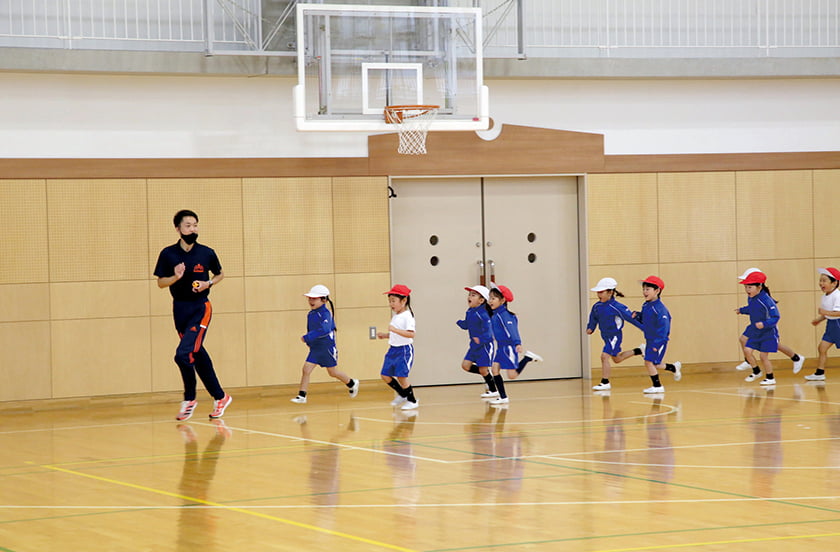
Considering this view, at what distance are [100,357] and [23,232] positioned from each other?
164 centimetres

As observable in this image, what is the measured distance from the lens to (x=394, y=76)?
1242 centimetres

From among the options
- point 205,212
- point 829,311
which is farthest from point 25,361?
point 829,311

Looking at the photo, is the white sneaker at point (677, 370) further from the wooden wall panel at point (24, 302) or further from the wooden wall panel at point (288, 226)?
the wooden wall panel at point (24, 302)

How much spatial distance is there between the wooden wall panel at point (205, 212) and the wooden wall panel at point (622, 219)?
4.54 metres

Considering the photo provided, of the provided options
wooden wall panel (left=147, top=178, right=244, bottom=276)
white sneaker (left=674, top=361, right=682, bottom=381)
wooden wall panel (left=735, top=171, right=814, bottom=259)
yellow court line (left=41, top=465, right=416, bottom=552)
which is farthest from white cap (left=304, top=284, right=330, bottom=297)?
wooden wall panel (left=735, top=171, right=814, bottom=259)

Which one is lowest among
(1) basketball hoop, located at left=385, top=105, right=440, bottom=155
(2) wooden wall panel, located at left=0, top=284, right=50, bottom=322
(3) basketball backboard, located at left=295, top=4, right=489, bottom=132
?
(2) wooden wall panel, located at left=0, top=284, right=50, bottom=322

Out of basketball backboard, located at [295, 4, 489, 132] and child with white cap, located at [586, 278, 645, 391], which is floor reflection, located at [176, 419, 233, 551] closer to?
basketball backboard, located at [295, 4, 489, 132]

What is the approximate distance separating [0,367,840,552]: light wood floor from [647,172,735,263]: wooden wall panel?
118 inches

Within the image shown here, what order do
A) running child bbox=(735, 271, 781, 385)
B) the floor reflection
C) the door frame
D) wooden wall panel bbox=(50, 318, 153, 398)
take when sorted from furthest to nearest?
the door frame < running child bbox=(735, 271, 781, 385) < wooden wall panel bbox=(50, 318, 153, 398) < the floor reflection

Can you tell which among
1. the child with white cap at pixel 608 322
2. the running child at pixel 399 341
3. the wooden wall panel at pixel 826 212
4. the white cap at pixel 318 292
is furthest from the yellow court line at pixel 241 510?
the wooden wall panel at pixel 826 212

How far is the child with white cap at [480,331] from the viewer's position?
12234 mm

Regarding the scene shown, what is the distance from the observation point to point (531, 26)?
1473 centimetres

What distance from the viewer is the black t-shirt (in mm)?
10508

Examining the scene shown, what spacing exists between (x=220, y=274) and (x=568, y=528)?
224 inches
